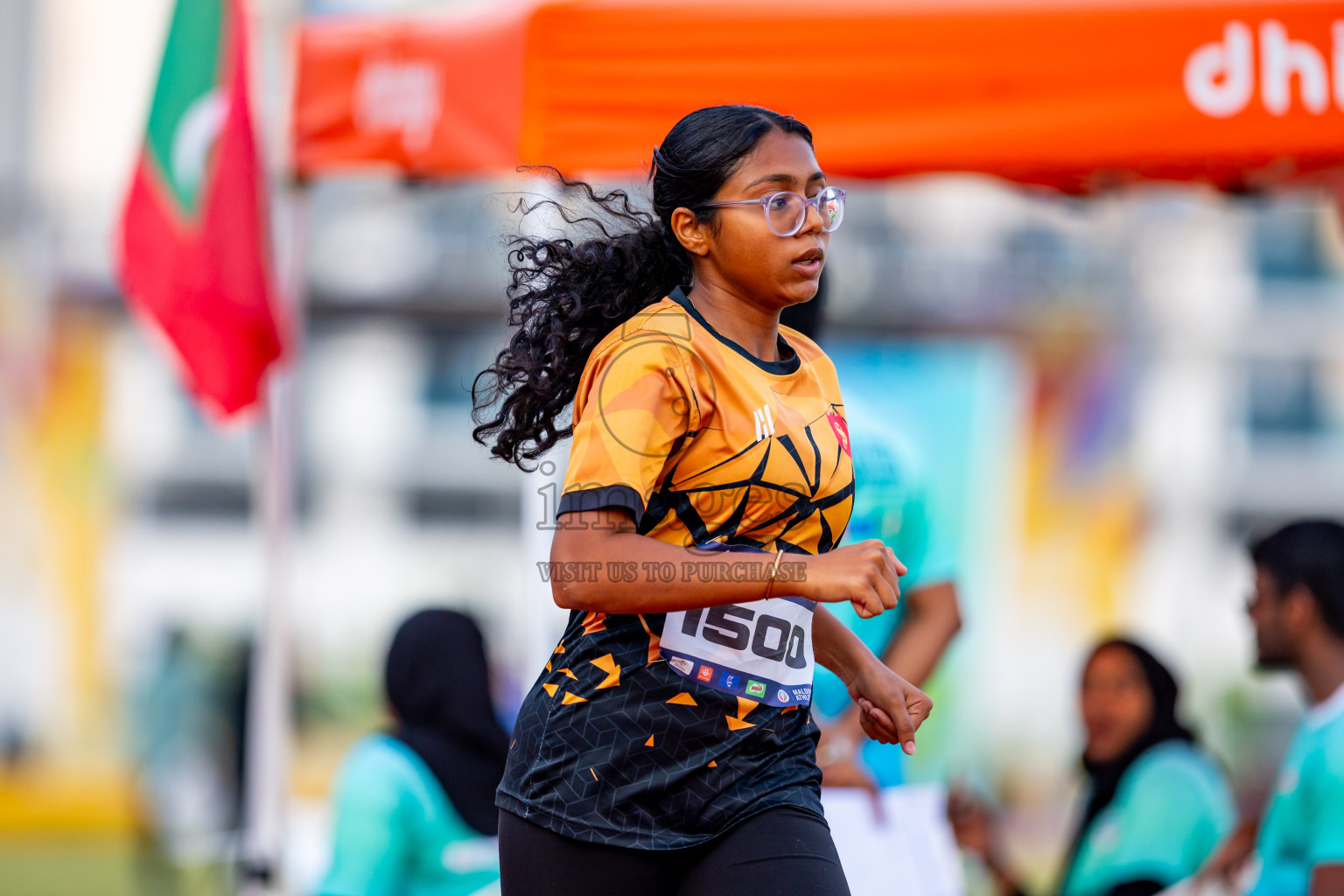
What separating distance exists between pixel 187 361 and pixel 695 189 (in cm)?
239

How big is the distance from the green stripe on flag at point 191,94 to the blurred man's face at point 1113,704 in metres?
2.92

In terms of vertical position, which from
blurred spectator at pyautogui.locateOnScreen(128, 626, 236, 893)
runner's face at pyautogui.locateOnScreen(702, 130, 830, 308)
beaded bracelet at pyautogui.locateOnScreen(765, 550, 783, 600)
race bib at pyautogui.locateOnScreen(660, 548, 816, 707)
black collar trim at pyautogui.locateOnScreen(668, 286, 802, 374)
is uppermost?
runner's face at pyautogui.locateOnScreen(702, 130, 830, 308)

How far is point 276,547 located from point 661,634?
2.69 metres

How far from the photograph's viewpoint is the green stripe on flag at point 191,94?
12.7 ft

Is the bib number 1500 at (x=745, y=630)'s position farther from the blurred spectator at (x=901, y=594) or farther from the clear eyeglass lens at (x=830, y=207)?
the blurred spectator at (x=901, y=594)

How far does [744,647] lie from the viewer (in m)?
1.80

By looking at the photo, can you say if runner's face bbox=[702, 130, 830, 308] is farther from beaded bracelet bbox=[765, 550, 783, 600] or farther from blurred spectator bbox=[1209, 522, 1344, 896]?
blurred spectator bbox=[1209, 522, 1344, 896]

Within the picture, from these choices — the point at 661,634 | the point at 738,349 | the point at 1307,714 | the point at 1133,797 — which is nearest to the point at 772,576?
the point at 661,634

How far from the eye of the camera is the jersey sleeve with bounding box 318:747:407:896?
3.04 metres

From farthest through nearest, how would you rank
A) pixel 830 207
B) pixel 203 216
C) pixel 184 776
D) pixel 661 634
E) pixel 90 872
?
pixel 90 872
pixel 184 776
pixel 203 216
pixel 830 207
pixel 661 634

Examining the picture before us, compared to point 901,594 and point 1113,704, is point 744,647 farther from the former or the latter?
point 1113,704

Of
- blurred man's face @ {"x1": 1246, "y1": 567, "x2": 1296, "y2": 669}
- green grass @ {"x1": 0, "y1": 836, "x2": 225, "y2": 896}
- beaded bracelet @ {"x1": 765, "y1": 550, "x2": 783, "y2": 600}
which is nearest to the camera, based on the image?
beaded bracelet @ {"x1": 765, "y1": 550, "x2": 783, "y2": 600}

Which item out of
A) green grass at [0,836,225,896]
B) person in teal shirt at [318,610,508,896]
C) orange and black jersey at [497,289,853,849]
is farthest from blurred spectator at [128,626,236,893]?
orange and black jersey at [497,289,853,849]

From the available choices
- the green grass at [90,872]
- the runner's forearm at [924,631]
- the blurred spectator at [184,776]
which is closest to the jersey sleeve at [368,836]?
the runner's forearm at [924,631]
